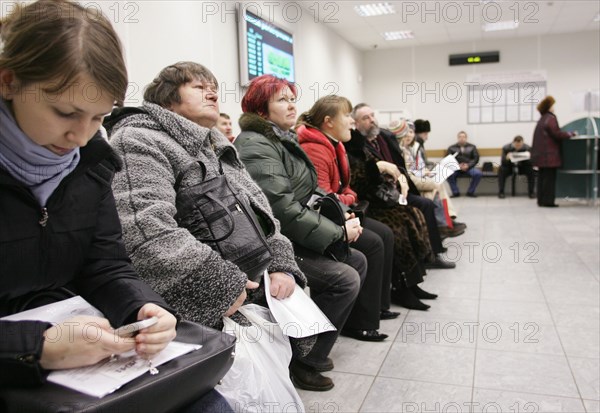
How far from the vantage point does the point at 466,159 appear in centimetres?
966

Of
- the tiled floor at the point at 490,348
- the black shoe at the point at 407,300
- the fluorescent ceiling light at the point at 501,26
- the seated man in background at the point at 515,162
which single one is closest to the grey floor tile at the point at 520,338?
the tiled floor at the point at 490,348

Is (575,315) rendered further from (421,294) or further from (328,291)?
(328,291)

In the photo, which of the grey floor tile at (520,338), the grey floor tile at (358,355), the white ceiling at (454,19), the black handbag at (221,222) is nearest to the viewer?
the black handbag at (221,222)

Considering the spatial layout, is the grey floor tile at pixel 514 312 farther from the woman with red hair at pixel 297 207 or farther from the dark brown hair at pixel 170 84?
the dark brown hair at pixel 170 84

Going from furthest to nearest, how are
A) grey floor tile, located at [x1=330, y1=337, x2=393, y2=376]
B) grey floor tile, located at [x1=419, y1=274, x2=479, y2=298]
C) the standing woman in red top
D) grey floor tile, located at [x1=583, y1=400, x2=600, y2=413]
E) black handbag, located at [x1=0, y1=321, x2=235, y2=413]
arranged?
the standing woman in red top, grey floor tile, located at [x1=419, y1=274, x2=479, y2=298], grey floor tile, located at [x1=330, y1=337, x2=393, y2=376], grey floor tile, located at [x1=583, y1=400, x2=600, y2=413], black handbag, located at [x1=0, y1=321, x2=235, y2=413]

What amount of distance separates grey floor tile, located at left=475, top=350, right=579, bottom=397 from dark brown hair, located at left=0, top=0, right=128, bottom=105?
202 centimetres

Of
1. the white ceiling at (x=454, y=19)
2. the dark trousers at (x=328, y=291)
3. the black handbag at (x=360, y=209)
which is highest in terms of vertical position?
the white ceiling at (x=454, y=19)

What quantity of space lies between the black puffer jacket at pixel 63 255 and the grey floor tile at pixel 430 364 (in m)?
1.58

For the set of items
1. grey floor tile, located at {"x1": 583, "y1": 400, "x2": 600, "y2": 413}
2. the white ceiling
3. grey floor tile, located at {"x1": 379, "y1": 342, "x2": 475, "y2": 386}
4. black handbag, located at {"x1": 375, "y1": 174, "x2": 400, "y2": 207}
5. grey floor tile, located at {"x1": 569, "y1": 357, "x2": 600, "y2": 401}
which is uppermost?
the white ceiling

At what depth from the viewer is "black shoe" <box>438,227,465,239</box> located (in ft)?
18.1

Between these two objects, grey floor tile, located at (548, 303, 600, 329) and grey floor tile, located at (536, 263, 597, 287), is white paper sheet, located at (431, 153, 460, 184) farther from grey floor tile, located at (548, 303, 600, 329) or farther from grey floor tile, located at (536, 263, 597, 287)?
grey floor tile, located at (548, 303, 600, 329)

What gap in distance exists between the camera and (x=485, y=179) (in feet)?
32.8

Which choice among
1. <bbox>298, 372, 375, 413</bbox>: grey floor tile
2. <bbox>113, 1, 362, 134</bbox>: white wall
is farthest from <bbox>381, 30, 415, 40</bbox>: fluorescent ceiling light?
<bbox>298, 372, 375, 413</bbox>: grey floor tile

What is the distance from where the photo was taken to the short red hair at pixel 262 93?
7.70ft
